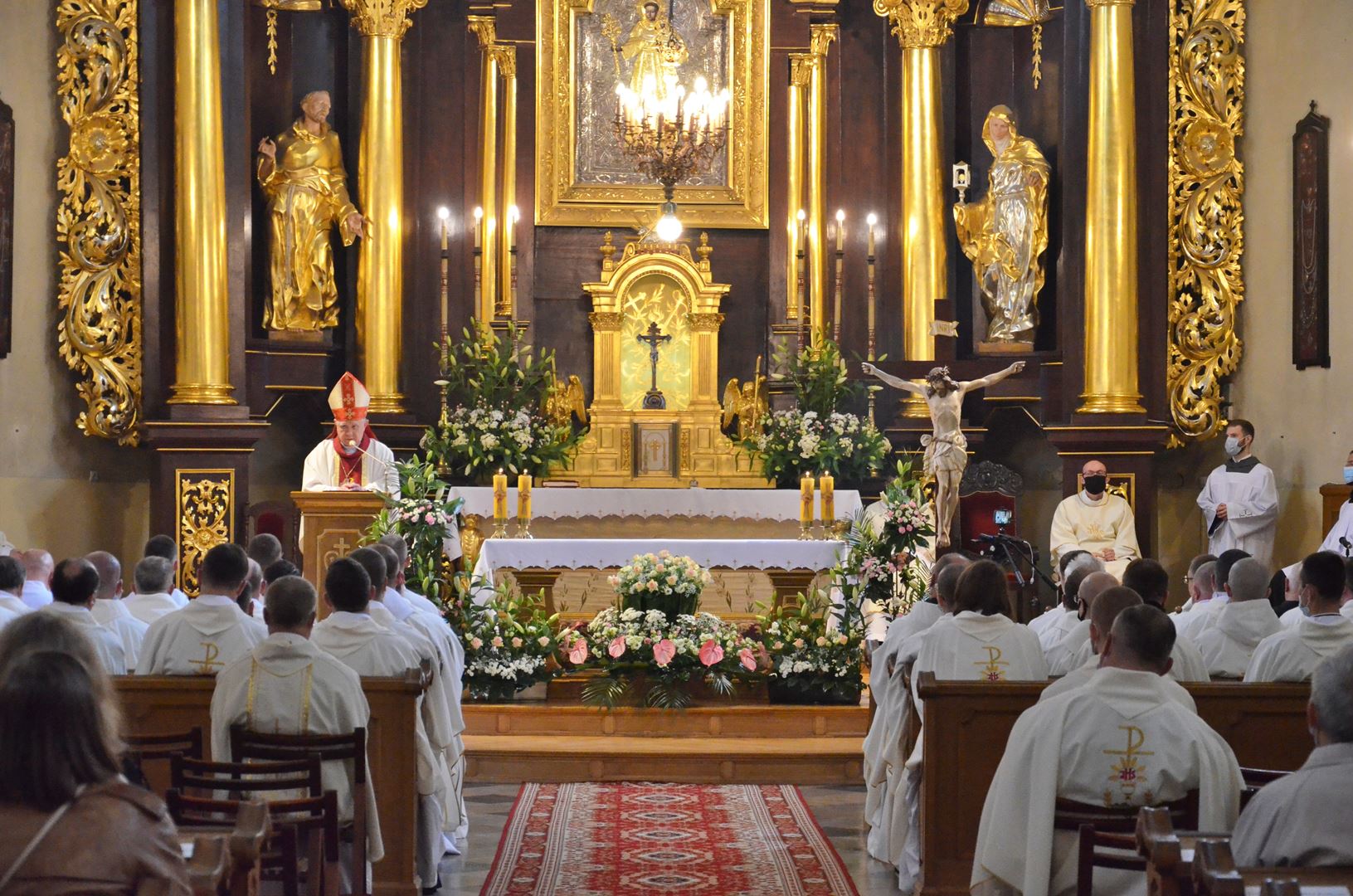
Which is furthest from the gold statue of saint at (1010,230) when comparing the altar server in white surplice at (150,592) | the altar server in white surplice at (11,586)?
the altar server in white surplice at (11,586)

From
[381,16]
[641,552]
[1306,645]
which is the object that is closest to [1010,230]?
[641,552]

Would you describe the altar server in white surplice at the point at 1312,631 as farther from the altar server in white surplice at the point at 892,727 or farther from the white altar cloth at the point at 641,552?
the white altar cloth at the point at 641,552

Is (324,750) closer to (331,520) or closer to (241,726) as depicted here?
(241,726)

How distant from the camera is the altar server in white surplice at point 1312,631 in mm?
6652

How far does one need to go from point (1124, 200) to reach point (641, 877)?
27.6 ft

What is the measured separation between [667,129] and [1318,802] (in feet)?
34.7

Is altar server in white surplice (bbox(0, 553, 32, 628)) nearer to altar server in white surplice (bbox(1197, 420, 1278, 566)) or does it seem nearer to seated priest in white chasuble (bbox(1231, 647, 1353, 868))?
seated priest in white chasuble (bbox(1231, 647, 1353, 868))

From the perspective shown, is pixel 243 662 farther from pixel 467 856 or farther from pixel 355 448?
pixel 355 448

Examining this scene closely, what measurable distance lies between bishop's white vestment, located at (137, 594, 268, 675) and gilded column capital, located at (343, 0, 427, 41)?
29.9ft

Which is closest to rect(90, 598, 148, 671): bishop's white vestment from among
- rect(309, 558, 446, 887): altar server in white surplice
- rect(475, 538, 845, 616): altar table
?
rect(309, 558, 446, 887): altar server in white surplice

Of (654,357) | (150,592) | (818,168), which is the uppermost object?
(818,168)

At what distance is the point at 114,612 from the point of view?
7.85m

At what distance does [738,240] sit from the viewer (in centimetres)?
1588

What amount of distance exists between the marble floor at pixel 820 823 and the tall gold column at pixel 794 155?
22.8ft
